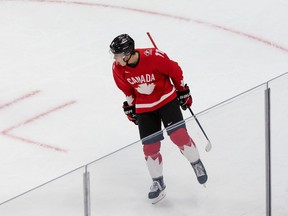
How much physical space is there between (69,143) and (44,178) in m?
0.47

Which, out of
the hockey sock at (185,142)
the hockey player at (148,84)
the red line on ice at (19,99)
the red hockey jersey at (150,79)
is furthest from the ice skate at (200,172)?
the red line on ice at (19,99)

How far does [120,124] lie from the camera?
628 cm

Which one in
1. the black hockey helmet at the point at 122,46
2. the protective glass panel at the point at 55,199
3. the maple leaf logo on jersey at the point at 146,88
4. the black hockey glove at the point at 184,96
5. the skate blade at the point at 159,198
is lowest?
the protective glass panel at the point at 55,199

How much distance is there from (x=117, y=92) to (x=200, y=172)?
2.75m

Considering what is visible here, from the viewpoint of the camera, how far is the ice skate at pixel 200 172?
4.04m

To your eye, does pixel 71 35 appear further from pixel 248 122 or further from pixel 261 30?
pixel 248 122

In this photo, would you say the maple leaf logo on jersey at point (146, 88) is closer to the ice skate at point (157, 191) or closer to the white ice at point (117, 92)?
the white ice at point (117, 92)

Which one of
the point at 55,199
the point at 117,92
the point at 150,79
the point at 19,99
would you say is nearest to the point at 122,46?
the point at 150,79

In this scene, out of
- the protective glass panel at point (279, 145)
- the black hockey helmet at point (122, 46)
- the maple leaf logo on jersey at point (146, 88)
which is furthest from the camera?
the maple leaf logo on jersey at point (146, 88)

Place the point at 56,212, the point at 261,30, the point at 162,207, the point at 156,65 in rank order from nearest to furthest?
the point at 56,212
the point at 162,207
the point at 156,65
the point at 261,30

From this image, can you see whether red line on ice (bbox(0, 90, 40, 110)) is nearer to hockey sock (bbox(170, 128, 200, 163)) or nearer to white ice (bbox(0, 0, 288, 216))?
white ice (bbox(0, 0, 288, 216))

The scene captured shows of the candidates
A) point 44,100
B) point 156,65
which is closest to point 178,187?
point 156,65

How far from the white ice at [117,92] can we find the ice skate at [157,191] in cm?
4

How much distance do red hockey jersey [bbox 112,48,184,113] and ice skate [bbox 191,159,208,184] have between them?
3.24 ft
